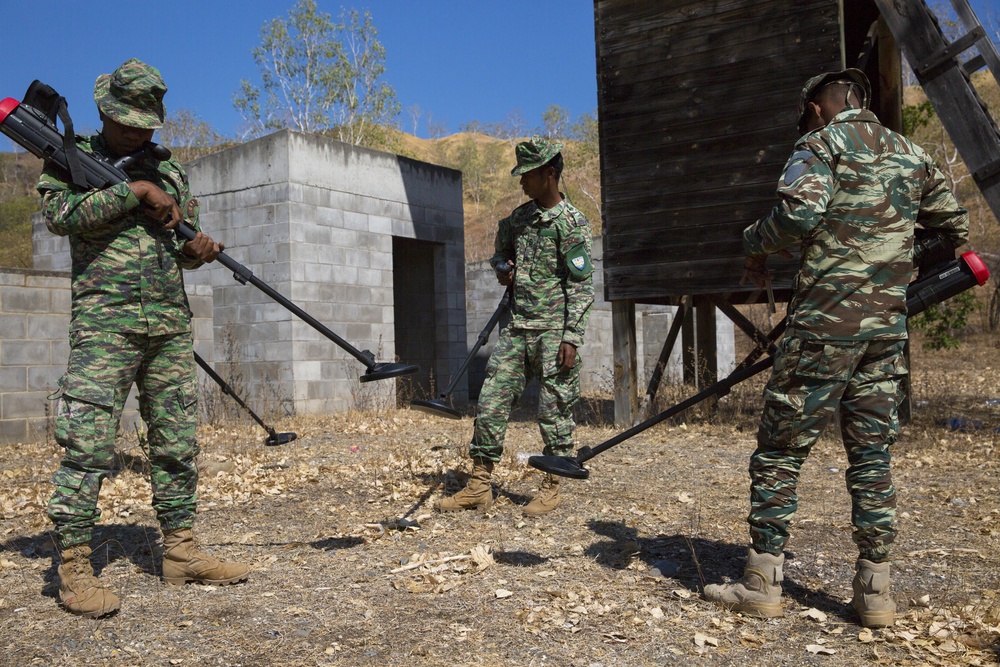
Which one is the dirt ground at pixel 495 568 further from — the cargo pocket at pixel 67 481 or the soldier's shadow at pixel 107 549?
the cargo pocket at pixel 67 481

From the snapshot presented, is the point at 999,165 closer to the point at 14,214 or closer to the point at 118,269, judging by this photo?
the point at 118,269

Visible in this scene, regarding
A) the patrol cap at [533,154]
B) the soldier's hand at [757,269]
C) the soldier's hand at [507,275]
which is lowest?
the soldier's hand at [757,269]

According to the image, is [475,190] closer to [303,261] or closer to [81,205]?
[303,261]

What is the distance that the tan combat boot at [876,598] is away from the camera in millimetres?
3006

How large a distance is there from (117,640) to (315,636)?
2.38ft

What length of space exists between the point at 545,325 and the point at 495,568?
155 centimetres

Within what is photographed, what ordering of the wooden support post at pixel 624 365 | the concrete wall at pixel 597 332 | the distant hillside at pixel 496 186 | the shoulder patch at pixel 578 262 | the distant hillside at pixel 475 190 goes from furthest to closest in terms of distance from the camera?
the distant hillside at pixel 475 190 → the distant hillside at pixel 496 186 → the concrete wall at pixel 597 332 → the wooden support post at pixel 624 365 → the shoulder patch at pixel 578 262

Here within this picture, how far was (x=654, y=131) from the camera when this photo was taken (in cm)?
884

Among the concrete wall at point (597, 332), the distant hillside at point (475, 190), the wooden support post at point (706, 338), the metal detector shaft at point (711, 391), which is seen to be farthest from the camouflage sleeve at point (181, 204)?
the distant hillside at point (475, 190)

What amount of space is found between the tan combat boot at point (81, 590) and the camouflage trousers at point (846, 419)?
2620 mm

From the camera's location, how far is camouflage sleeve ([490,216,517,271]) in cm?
504

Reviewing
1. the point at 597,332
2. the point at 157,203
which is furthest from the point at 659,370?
the point at 157,203

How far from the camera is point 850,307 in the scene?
9.84 ft

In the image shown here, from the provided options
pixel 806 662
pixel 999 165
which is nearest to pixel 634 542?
pixel 806 662
